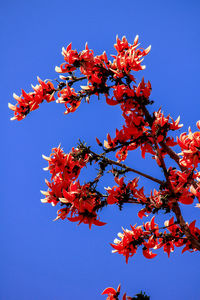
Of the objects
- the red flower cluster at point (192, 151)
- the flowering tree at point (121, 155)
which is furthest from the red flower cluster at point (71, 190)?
the red flower cluster at point (192, 151)

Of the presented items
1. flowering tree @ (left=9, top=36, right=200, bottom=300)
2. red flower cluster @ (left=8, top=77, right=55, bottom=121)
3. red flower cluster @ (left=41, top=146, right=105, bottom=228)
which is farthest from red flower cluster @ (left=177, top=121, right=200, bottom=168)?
red flower cluster @ (left=8, top=77, right=55, bottom=121)

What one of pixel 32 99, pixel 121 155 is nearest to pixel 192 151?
pixel 121 155

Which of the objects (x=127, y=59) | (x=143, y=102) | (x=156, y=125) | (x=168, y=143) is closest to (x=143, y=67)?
(x=127, y=59)

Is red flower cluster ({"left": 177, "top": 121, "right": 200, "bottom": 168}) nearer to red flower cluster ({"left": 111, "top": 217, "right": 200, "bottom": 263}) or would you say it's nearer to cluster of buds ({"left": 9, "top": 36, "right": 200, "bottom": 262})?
cluster of buds ({"left": 9, "top": 36, "right": 200, "bottom": 262})

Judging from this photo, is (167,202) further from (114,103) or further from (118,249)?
(114,103)

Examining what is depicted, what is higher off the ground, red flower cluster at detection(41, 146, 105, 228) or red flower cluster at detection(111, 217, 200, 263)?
red flower cluster at detection(41, 146, 105, 228)

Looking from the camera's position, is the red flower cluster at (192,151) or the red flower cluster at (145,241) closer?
the red flower cluster at (192,151)

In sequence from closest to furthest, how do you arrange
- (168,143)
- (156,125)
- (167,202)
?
1. (167,202)
2. (156,125)
3. (168,143)

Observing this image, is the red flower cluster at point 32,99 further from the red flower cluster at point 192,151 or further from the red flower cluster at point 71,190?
the red flower cluster at point 192,151

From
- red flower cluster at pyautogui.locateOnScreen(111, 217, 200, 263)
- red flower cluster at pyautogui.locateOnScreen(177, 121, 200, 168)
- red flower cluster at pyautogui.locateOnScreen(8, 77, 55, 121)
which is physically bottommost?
red flower cluster at pyautogui.locateOnScreen(111, 217, 200, 263)

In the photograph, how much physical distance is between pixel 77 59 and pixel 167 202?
6.57ft

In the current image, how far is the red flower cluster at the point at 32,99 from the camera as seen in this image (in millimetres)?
3178

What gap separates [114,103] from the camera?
312 cm

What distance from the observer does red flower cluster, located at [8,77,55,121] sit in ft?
10.4
